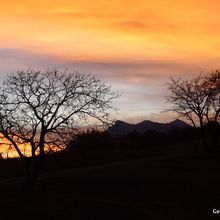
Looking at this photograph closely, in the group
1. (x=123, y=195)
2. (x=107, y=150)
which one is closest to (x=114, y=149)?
(x=107, y=150)

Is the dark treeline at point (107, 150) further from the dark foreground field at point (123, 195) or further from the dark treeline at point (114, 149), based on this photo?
the dark foreground field at point (123, 195)

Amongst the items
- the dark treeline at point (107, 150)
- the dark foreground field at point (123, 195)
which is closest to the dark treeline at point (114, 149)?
the dark treeline at point (107, 150)

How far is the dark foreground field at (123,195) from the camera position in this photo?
28247mm

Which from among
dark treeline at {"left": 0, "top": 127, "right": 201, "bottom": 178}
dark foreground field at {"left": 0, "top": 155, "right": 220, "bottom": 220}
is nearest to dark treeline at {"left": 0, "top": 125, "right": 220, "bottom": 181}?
dark treeline at {"left": 0, "top": 127, "right": 201, "bottom": 178}

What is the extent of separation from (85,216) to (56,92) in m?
9.50

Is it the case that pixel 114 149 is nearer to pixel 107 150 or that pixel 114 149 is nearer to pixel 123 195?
pixel 107 150

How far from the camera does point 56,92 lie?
112ft

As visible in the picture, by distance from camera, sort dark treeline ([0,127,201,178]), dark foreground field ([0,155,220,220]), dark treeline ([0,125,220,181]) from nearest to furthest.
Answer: dark foreground field ([0,155,220,220])
dark treeline ([0,127,201,178])
dark treeline ([0,125,220,181])

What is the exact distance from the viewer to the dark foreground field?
28247 mm

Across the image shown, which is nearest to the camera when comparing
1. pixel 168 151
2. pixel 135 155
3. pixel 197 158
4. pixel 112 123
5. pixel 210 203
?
pixel 210 203

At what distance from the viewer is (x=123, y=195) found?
114 ft

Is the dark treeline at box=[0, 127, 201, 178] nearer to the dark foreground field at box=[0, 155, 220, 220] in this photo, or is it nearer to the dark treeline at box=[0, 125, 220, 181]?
the dark treeline at box=[0, 125, 220, 181]

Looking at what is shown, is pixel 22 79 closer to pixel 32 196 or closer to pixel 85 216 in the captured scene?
pixel 32 196

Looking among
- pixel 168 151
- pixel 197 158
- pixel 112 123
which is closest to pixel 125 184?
pixel 112 123
